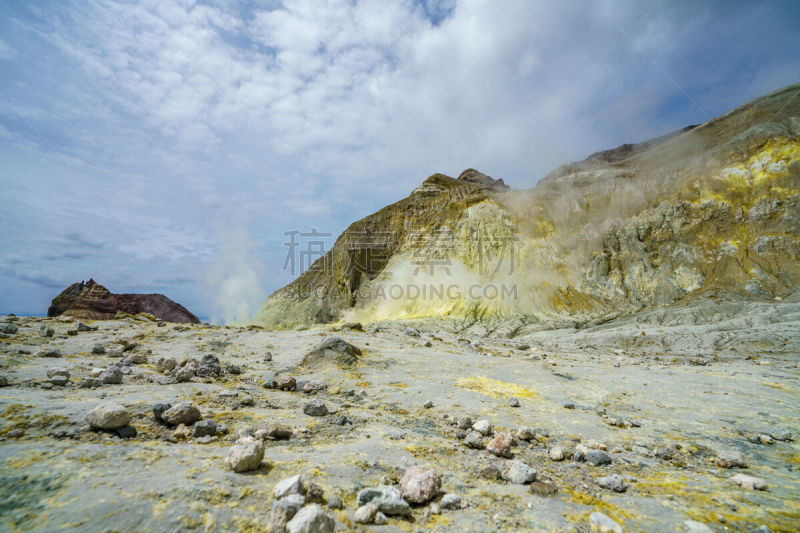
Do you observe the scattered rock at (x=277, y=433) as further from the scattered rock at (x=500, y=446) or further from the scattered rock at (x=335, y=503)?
the scattered rock at (x=500, y=446)

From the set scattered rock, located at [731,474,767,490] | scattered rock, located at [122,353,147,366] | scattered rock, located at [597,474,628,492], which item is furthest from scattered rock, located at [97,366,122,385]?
scattered rock, located at [731,474,767,490]

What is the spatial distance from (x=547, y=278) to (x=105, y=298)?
196 feet

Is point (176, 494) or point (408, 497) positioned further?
point (408, 497)

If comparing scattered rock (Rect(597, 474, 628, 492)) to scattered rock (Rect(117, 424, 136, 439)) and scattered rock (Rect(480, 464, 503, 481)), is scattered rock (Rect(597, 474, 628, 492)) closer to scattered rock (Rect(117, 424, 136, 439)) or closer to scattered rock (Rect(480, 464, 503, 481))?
scattered rock (Rect(480, 464, 503, 481))

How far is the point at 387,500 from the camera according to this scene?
8.93ft

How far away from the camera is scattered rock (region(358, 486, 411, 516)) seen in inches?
106

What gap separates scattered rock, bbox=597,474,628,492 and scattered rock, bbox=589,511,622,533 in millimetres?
852

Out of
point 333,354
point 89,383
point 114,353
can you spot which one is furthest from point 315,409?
point 114,353

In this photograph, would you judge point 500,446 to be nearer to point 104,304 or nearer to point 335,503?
point 335,503

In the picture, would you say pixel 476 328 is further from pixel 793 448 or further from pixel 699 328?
pixel 793 448

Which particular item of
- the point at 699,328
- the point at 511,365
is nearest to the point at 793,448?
the point at 511,365

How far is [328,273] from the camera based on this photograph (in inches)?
2470

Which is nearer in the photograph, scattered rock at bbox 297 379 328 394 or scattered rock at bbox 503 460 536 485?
scattered rock at bbox 503 460 536 485

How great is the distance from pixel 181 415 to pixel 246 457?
1.64 meters
